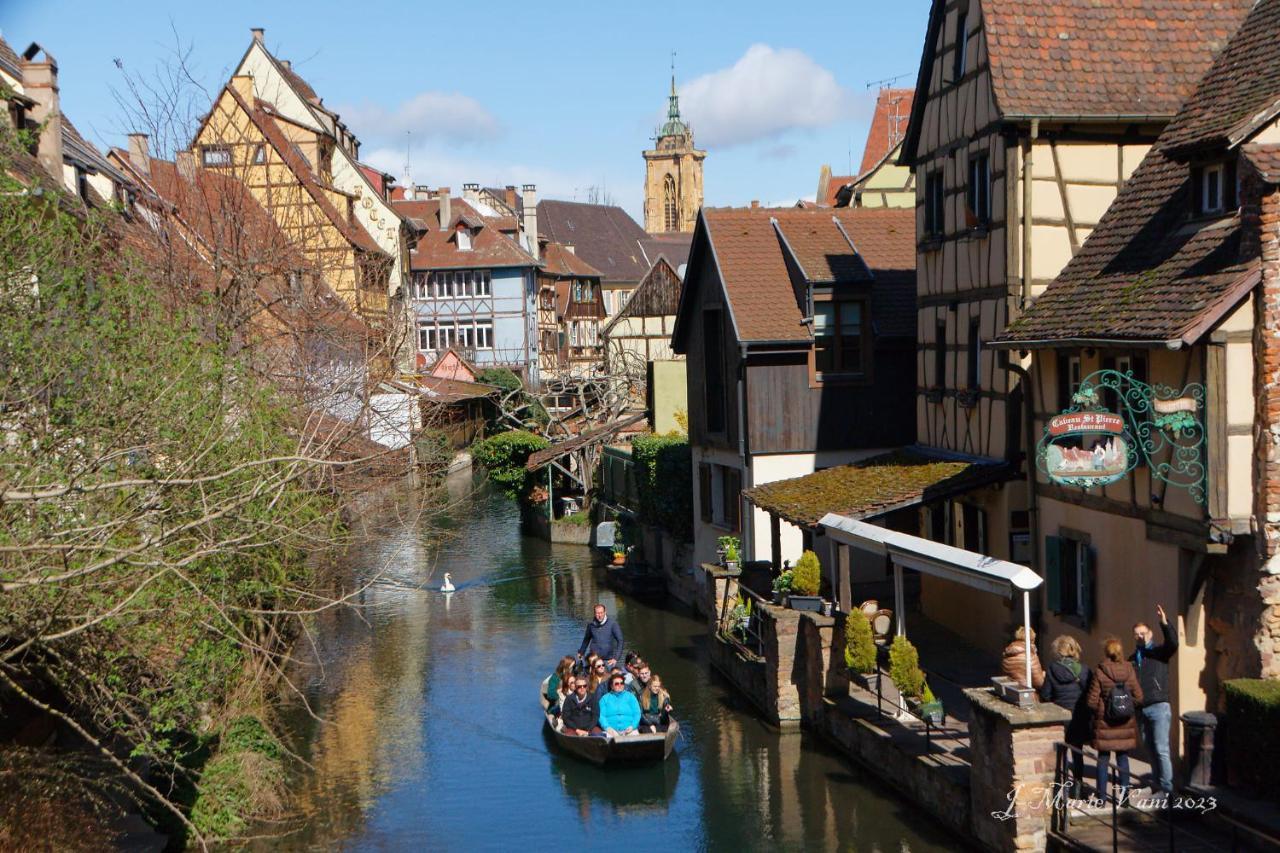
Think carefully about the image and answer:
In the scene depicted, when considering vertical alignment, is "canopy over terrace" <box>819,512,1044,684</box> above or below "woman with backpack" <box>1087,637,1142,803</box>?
above

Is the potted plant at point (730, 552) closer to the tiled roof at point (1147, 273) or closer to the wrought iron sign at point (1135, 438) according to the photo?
the tiled roof at point (1147, 273)

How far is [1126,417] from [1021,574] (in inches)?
88.8

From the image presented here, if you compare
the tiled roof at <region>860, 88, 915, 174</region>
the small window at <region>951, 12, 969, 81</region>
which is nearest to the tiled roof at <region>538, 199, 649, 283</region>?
the tiled roof at <region>860, 88, 915, 174</region>

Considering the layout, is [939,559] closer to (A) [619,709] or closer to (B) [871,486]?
(A) [619,709]

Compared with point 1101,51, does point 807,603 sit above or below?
below

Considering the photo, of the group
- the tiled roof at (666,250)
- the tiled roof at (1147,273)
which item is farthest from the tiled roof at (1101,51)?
the tiled roof at (666,250)

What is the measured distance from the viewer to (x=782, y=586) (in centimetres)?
2127

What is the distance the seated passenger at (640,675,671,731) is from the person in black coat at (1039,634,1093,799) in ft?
19.8

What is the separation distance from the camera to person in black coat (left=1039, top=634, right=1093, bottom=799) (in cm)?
Answer: 1303

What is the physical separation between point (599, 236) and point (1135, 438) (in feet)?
266

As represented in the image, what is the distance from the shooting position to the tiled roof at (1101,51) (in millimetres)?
19359

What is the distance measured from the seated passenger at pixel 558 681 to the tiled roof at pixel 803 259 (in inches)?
304

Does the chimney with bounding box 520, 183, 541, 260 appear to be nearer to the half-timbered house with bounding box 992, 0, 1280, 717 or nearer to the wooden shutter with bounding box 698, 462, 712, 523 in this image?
the wooden shutter with bounding box 698, 462, 712, 523

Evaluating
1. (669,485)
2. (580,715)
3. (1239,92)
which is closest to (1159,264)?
(1239,92)
